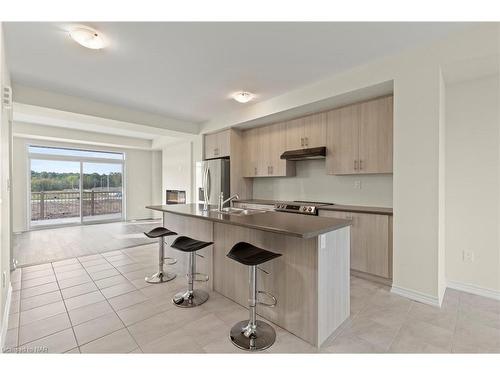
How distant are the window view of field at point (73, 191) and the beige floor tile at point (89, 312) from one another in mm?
5696

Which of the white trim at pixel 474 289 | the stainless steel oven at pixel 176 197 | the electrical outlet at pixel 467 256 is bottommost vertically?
the white trim at pixel 474 289

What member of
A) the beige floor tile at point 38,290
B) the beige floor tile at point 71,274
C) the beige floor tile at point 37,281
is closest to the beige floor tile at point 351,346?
the beige floor tile at point 38,290

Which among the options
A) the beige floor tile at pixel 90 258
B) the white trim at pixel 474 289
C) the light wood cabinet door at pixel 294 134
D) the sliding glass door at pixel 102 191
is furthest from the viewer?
the sliding glass door at pixel 102 191

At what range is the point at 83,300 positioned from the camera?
2.45 meters

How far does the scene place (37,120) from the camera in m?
5.19

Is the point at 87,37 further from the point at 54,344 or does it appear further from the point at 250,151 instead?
the point at 250,151

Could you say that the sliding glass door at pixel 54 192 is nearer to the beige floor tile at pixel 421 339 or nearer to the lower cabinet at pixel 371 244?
the lower cabinet at pixel 371 244

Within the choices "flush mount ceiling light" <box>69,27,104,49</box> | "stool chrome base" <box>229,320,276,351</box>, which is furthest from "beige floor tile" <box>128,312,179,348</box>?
"flush mount ceiling light" <box>69,27,104,49</box>

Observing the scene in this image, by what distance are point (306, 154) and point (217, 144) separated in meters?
2.18

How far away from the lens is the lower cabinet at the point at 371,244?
2.72 m

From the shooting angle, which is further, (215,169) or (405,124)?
(215,169)
